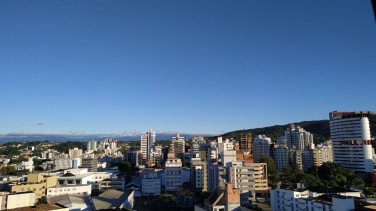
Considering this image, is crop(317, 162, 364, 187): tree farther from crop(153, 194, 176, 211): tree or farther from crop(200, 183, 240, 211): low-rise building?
crop(153, 194, 176, 211): tree

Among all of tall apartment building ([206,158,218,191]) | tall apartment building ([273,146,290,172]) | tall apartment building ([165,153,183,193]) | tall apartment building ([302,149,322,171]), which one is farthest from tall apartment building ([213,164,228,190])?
tall apartment building ([302,149,322,171])

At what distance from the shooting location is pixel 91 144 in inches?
2810

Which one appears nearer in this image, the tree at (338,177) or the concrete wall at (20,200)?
the concrete wall at (20,200)

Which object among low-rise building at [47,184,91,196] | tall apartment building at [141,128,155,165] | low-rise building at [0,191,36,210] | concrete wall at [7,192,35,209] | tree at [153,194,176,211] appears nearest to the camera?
low-rise building at [0,191,36,210]

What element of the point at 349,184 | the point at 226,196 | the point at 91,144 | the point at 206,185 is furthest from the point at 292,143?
the point at 91,144

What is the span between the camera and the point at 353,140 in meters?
32.4

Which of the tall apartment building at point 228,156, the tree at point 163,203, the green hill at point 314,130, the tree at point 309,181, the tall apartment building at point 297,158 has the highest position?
the green hill at point 314,130

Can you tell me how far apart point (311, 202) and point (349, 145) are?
23.7 metres

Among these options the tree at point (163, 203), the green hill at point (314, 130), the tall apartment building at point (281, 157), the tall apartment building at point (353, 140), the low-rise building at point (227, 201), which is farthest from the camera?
the green hill at point (314, 130)

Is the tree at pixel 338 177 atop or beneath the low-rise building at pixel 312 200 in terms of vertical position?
beneath

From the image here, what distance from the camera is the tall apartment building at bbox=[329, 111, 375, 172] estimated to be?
30906 mm

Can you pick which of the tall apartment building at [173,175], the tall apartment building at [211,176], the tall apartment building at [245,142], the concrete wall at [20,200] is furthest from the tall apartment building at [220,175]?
the tall apartment building at [245,142]

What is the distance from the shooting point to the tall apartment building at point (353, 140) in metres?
30.9

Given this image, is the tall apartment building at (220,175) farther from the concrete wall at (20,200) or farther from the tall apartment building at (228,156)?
the concrete wall at (20,200)
